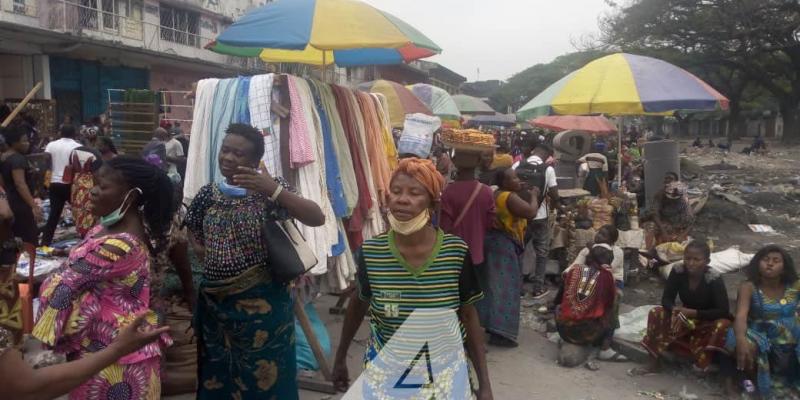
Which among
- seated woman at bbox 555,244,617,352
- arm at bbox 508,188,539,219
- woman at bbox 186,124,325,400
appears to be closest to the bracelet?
woman at bbox 186,124,325,400

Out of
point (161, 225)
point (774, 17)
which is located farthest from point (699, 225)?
point (774, 17)

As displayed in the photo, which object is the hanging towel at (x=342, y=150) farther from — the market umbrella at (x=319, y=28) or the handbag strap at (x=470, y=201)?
the handbag strap at (x=470, y=201)

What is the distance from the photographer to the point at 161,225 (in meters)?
2.75

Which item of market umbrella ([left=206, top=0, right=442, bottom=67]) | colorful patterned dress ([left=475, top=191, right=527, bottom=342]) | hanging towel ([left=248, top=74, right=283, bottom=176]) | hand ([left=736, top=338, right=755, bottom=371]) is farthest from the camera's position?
colorful patterned dress ([left=475, top=191, right=527, bottom=342])

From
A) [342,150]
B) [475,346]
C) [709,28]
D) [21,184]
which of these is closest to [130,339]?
[475,346]

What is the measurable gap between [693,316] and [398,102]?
20.2ft

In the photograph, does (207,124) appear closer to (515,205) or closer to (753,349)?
(515,205)

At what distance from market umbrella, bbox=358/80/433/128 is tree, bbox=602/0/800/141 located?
804 inches

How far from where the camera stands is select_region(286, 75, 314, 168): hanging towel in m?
3.86

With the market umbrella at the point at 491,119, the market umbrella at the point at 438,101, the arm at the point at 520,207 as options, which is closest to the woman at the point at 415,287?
the arm at the point at 520,207

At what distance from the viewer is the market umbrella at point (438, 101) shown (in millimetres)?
12523

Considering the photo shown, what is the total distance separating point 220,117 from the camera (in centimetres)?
396

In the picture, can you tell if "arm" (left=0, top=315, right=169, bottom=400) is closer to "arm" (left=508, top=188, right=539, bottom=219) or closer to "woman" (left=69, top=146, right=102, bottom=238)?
"arm" (left=508, top=188, right=539, bottom=219)

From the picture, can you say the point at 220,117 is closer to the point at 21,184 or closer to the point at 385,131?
the point at 385,131
